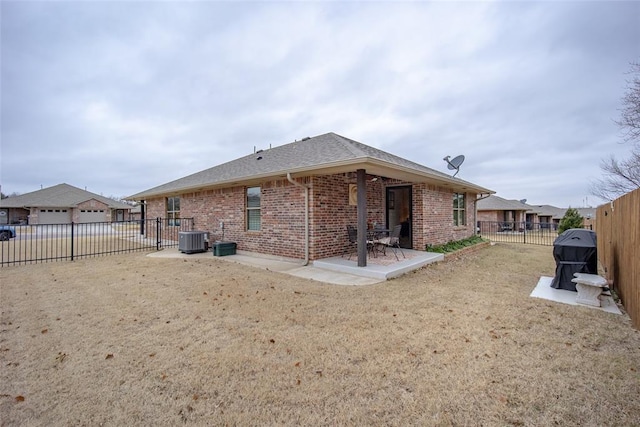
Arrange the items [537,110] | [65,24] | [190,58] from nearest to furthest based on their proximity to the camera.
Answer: [65,24]
[190,58]
[537,110]

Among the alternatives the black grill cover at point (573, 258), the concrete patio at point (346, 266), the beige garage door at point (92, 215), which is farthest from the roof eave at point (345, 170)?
the beige garage door at point (92, 215)

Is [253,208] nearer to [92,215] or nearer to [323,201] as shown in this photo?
[323,201]

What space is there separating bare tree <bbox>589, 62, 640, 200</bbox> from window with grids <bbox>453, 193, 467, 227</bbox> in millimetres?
5587

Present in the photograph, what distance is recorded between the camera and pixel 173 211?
14367 mm

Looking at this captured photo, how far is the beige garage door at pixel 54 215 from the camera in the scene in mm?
31672

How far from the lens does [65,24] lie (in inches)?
303

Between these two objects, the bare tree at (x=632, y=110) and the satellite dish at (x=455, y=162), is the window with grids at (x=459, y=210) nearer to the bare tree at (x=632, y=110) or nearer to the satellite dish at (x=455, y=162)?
the satellite dish at (x=455, y=162)

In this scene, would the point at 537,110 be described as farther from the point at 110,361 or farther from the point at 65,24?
the point at 65,24

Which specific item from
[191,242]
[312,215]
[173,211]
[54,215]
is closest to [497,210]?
[312,215]

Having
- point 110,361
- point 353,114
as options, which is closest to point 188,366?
point 110,361

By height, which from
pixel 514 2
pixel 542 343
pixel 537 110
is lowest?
pixel 542 343

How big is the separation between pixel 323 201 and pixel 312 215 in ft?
1.82

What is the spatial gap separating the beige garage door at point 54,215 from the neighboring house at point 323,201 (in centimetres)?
3074

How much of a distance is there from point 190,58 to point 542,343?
41.7 feet
